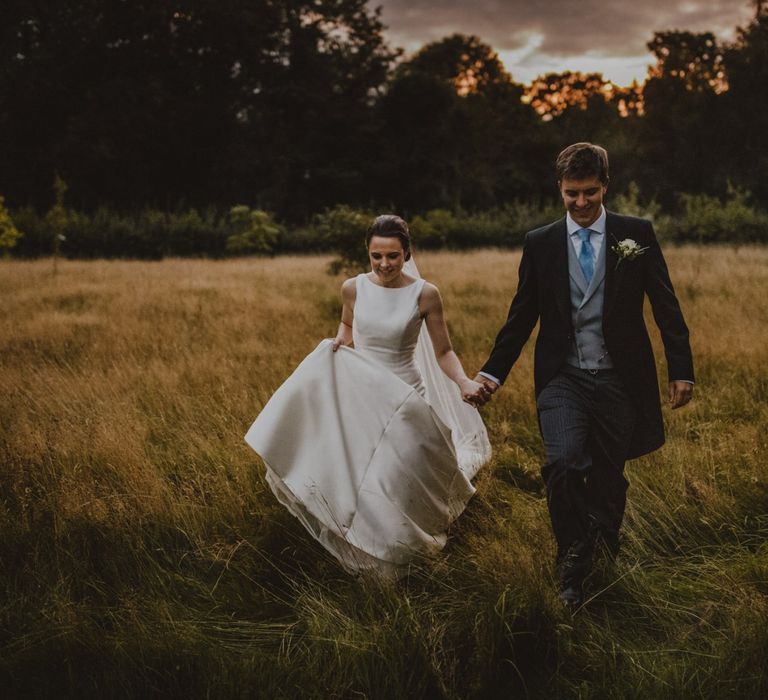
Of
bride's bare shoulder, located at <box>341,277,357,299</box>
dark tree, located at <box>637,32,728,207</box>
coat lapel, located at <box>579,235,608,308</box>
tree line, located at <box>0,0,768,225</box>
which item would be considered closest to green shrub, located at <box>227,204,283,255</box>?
tree line, located at <box>0,0,768,225</box>

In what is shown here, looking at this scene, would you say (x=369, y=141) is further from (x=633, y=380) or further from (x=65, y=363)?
(x=633, y=380)

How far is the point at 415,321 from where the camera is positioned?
151 inches

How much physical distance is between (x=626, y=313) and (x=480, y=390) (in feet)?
2.75

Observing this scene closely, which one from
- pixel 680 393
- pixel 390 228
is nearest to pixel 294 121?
pixel 390 228

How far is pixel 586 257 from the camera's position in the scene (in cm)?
320

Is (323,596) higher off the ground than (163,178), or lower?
lower

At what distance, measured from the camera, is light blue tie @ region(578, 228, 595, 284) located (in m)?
3.19

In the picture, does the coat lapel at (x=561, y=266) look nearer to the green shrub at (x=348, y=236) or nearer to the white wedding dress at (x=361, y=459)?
the white wedding dress at (x=361, y=459)

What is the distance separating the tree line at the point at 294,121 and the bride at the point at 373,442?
30054 mm

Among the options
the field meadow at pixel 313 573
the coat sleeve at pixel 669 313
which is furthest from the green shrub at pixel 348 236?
the coat sleeve at pixel 669 313

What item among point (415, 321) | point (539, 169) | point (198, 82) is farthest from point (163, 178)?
point (415, 321)

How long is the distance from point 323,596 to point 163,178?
3809 centimetres

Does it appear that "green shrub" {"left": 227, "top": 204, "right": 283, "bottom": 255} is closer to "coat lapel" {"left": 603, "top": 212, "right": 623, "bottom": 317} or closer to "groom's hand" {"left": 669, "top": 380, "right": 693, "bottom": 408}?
"coat lapel" {"left": 603, "top": 212, "right": 623, "bottom": 317}

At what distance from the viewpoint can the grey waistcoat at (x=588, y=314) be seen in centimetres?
318
